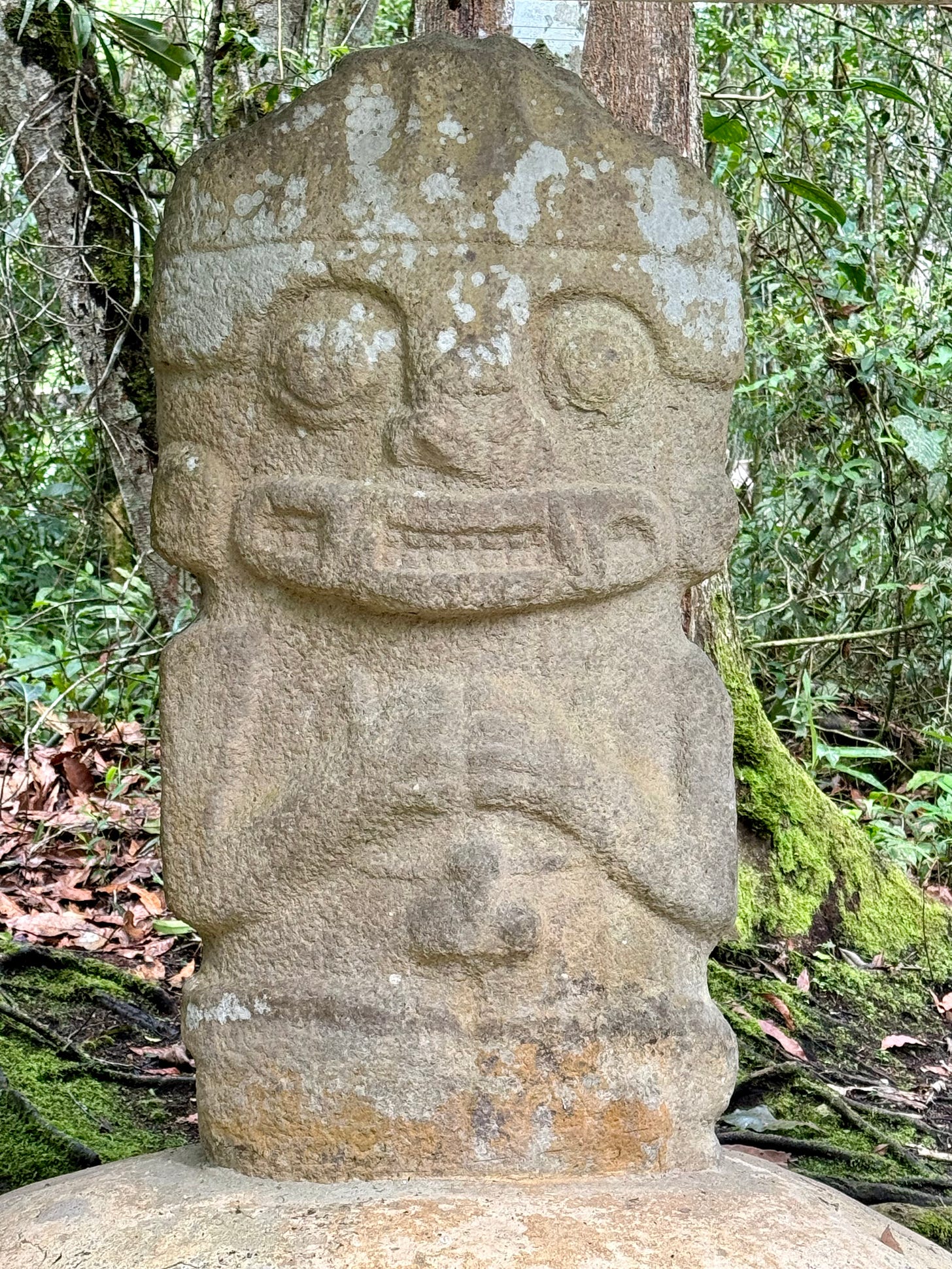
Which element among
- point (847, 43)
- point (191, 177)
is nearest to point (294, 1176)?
point (191, 177)

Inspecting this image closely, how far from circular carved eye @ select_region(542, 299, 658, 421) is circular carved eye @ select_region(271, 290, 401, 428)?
9.4 inches

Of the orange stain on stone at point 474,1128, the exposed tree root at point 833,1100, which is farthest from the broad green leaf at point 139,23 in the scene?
the exposed tree root at point 833,1100

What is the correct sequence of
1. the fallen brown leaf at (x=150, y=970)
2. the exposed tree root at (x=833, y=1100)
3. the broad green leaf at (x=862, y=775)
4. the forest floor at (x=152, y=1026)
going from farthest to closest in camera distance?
the broad green leaf at (x=862, y=775) < the fallen brown leaf at (x=150, y=970) < the exposed tree root at (x=833, y=1100) < the forest floor at (x=152, y=1026)

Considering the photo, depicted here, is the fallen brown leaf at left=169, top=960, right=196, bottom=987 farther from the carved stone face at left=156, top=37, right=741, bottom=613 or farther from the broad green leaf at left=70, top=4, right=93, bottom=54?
the broad green leaf at left=70, top=4, right=93, bottom=54

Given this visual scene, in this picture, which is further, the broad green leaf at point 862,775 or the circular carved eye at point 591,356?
the broad green leaf at point 862,775

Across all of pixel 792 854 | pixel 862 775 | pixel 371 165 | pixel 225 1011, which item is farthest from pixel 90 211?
pixel 862 775

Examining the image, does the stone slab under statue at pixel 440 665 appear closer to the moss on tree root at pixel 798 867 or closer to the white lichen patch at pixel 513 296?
the white lichen patch at pixel 513 296

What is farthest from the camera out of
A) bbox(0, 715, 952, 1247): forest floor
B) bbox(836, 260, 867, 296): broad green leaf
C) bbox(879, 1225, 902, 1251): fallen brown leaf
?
bbox(836, 260, 867, 296): broad green leaf

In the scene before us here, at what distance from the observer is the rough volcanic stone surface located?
2.19 meters

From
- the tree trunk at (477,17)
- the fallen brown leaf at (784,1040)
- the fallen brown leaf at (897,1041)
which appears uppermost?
the tree trunk at (477,17)

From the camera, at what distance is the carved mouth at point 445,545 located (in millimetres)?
2182

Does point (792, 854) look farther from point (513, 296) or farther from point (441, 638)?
point (513, 296)

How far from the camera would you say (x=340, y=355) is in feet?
7.28

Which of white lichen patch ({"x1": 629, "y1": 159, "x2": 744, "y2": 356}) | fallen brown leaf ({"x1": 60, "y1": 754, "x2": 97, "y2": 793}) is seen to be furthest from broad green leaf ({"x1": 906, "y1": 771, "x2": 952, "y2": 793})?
fallen brown leaf ({"x1": 60, "y1": 754, "x2": 97, "y2": 793})
